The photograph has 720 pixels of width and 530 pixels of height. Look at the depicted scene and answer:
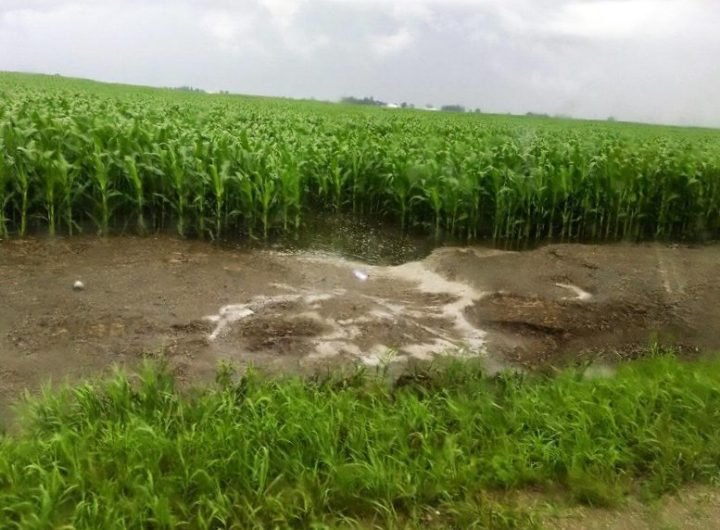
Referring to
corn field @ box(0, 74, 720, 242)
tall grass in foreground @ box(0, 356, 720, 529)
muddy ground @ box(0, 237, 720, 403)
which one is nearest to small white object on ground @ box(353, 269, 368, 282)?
muddy ground @ box(0, 237, 720, 403)

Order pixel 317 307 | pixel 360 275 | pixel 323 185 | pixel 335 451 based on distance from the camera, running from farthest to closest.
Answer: pixel 323 185 → pixel 360 275 → pixel 317 307 → pixel 335 451

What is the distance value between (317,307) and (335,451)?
261 centimetres

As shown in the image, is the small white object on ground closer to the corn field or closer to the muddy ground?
the muddy ground

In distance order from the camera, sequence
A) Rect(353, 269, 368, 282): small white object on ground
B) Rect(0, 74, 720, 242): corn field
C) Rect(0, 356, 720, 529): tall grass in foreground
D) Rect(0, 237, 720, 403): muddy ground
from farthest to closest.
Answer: Rect(0, 74, 720, 242): corn field, Rect(353, 269, 368, 282): small white object on ground, Rect(0, 237, 720, 403): muddy ground, Rect(0, 356, 720, 529): tall grass in foreground

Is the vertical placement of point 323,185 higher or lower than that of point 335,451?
higher

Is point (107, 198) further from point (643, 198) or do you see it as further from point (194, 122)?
point (643, 198)

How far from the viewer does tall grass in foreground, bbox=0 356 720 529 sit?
2926mm

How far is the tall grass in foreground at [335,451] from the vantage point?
293 centimetres

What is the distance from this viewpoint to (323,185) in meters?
9.85

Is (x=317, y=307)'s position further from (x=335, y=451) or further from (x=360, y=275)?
(x=335, y=451)

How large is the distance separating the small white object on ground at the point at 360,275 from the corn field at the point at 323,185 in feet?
5.35

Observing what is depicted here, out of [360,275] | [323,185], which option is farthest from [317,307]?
[323,185]

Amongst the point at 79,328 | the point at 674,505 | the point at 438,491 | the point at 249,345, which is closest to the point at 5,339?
the point at 79,328

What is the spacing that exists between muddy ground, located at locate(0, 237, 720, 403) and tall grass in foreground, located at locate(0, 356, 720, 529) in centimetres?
70
